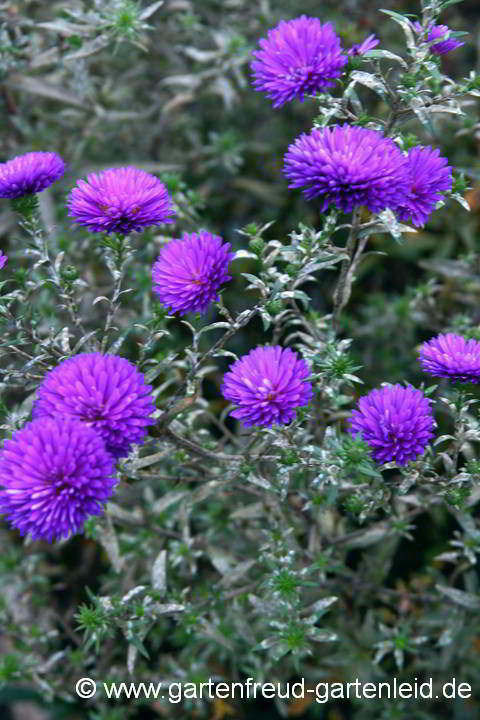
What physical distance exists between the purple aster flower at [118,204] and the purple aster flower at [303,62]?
0.26 m

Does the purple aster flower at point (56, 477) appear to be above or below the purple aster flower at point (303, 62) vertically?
below

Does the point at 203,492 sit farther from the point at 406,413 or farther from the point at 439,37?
the point at 439,37

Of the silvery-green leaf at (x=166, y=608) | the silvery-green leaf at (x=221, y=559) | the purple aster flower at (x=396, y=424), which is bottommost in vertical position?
the silvery-green leaf at (x=221, y=559)

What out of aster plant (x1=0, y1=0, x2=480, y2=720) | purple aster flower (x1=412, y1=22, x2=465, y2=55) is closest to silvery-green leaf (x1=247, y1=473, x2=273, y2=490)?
aster plant (x1=0, y1=0, x2=480, y2=720)

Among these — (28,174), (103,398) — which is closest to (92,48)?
(28,174)

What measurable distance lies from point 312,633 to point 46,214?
1325 mm

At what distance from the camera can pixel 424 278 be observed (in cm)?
256

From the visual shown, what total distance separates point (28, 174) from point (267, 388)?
525 mm

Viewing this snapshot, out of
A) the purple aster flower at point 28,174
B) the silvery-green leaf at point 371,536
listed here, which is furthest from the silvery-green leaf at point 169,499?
the purple aster flower at point 28,174

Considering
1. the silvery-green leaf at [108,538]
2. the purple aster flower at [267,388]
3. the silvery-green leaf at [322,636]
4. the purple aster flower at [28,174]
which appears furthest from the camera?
the silvery-green leaf at [108,538]

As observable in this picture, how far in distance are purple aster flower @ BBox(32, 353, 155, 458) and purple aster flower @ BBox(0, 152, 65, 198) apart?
0.33 m

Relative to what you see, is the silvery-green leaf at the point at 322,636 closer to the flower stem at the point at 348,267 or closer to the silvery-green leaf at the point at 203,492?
the silvery-green leaf at the point at 203,492

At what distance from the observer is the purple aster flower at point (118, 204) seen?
1.15 metres

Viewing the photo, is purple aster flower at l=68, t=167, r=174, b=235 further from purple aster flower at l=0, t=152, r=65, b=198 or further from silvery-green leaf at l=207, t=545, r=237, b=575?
silvery-green leaf at l=207, t=545, r=237, b=575
